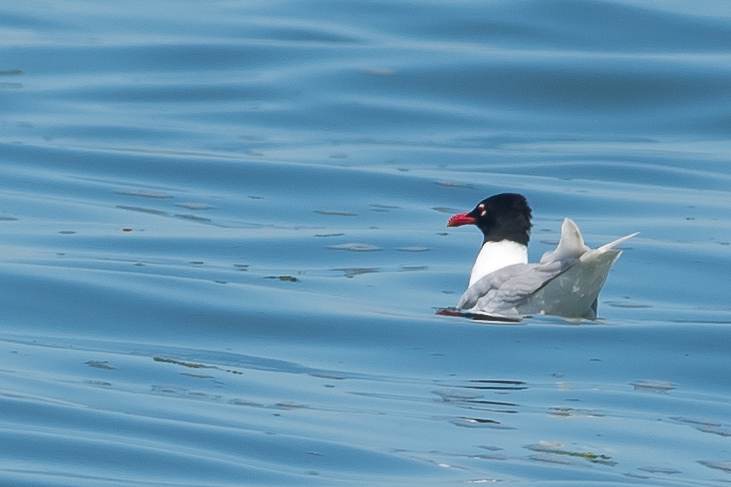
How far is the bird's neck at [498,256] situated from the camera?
9.05 meters

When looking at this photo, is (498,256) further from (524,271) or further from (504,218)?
(524,271)

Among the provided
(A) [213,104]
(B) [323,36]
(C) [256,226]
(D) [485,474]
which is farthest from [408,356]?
(B) [323,36]

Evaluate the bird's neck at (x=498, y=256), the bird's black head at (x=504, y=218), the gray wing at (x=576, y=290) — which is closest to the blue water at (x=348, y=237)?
the gray wing at (x=576, y=290)

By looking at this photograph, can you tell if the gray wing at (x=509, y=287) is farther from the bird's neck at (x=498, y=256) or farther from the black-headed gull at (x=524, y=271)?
the bird's neck at (x=498, y=256)

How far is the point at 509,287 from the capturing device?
8.20 m

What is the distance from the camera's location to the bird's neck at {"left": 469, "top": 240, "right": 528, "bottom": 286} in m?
9.05

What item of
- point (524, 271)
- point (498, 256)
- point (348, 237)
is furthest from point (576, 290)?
point (348, 237)

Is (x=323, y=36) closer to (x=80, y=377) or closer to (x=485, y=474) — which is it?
(x=80, y=377)

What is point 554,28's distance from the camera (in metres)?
21.5

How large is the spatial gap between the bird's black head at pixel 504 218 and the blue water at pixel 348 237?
59cm

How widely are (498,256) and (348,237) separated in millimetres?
2711

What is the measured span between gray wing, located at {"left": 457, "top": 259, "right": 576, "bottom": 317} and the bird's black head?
627 mm

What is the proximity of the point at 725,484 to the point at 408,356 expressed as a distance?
2.74 m

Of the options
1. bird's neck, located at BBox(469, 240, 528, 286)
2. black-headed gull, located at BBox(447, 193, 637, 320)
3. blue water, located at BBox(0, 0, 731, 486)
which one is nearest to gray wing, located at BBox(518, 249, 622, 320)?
black-headed gull, located at BBox(447, 193, 637, 320)
